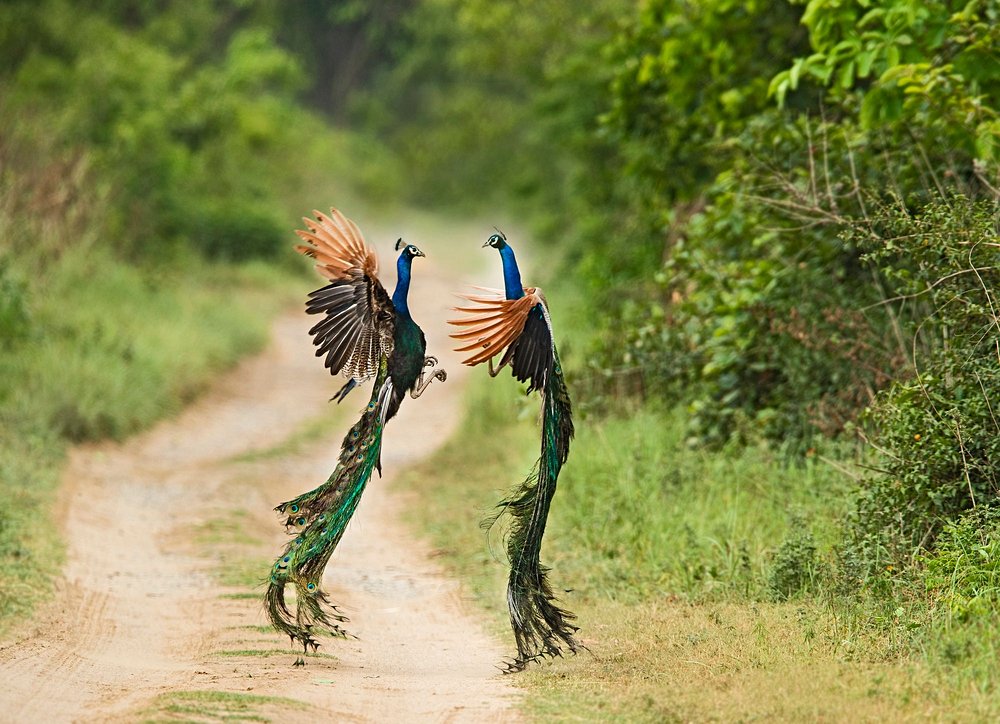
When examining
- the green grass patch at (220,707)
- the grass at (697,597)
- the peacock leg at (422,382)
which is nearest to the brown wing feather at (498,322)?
the peacock leg at (422,382)

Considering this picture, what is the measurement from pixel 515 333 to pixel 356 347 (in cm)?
93

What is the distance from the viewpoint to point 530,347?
5520 mm

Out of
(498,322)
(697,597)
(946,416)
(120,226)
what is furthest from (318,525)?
(120,226)

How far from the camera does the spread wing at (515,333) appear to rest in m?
5.38

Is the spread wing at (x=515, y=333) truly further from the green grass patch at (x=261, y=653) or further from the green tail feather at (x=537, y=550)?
the green grass patch at (x=261, y=653)

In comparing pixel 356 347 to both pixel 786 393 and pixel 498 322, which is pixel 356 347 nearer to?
pixel 498 322

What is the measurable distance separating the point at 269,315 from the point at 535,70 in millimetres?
6477

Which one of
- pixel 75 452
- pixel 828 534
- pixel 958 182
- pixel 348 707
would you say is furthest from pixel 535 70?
pixel 348 707

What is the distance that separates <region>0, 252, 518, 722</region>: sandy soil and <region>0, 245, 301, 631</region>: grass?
25 cm

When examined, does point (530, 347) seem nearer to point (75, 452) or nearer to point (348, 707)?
point (348, 707)

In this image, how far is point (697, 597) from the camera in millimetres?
6664

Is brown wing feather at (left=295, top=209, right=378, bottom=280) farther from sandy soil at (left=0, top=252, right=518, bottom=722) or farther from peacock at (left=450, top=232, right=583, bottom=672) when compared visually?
sandy soil at (left=0, top=252, right=518, bottom=722)

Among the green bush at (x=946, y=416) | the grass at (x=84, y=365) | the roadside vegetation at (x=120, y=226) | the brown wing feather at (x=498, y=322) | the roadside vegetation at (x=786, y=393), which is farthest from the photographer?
the roadside vegetation at (x=120, y=226)

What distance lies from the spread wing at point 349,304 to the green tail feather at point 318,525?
0.27 meters
